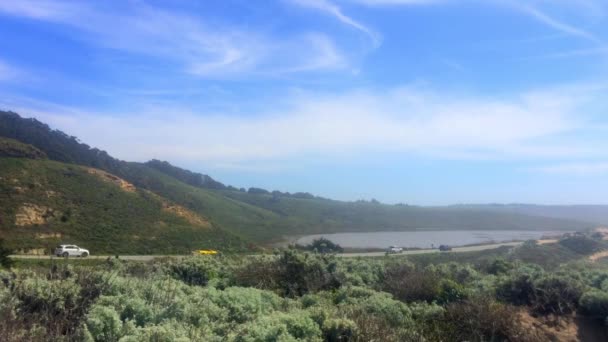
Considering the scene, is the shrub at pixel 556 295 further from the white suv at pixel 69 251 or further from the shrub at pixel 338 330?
the white suv at pixel 69 251

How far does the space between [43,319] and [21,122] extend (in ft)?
244

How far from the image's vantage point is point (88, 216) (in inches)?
1614

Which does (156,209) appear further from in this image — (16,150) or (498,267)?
(498,267)

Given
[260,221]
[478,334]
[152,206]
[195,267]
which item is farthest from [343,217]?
[478,334]

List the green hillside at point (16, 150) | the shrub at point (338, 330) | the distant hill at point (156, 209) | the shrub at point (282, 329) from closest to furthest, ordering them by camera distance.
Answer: the shrub at point (282, 329) < the shrub at point (338, 330) < the distant hill at point (156, 209) < the green hillside at point (16, 150)

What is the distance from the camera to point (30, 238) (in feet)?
112

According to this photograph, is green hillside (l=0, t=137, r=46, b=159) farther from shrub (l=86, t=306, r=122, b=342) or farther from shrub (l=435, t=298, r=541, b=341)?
shrub (l=435, t=298, r=541, b=341)

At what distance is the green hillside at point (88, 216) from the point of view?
36.1m

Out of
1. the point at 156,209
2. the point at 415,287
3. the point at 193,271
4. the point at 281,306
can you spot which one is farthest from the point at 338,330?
the point at 156,209

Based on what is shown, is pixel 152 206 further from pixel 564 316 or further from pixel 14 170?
pixel 564 316

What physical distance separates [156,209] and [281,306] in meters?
43.3

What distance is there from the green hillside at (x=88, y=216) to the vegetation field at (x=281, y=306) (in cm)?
2452

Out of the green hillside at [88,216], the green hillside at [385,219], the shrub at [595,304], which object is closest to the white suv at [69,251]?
the green hillside at [88,216]

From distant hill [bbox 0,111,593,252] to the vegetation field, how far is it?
26.2 metres
